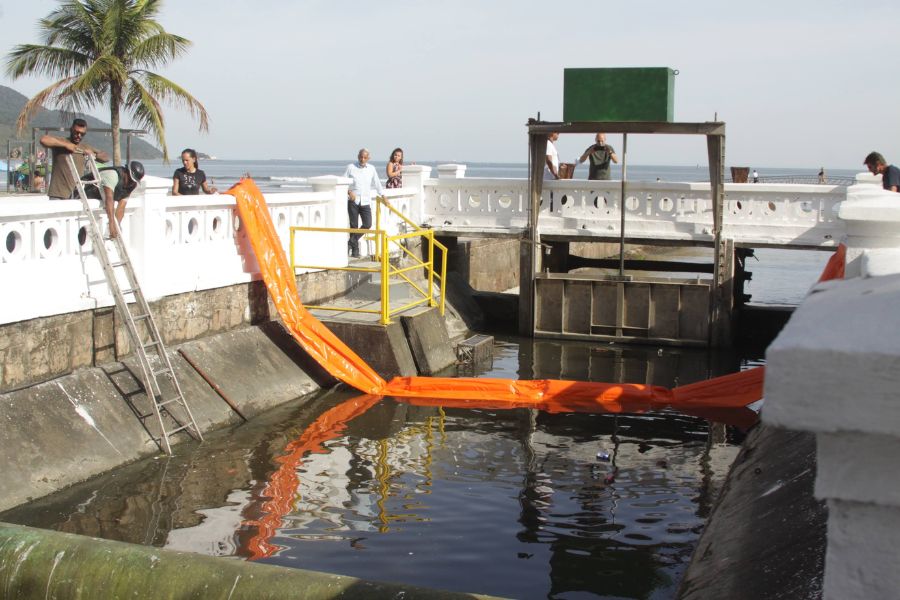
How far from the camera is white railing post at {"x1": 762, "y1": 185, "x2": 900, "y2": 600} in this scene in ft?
6.33

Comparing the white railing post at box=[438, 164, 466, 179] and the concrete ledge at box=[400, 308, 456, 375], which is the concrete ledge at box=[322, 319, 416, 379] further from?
the white railing post at box=[438, 164, 466, 179]

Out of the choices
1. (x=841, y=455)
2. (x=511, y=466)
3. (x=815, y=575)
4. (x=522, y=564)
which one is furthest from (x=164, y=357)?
(x=841, y=455)

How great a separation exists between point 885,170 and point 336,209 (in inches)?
314

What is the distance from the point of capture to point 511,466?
10.5 m

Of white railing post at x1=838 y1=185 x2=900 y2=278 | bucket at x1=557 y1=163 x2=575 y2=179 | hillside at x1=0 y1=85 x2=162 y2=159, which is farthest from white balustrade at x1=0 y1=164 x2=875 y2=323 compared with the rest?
hillside at x1=0 y1=85 x2=162 y2=159

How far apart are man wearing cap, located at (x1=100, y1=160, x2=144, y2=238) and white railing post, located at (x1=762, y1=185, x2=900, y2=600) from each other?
9692 mm

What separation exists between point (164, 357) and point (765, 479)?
6.30 meters

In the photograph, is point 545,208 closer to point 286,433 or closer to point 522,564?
point 286,433

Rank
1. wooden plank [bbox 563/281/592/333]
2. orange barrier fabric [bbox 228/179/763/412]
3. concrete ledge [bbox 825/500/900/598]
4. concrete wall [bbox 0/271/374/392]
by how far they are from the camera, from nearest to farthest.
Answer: concrete ledge [bbox 825/500/900/598] < concrete wall [bbox 0/271/374/392] < orange barrier fabric [bbox 228/179/763/412] < wooden plank [bbox 563/281/592/333]

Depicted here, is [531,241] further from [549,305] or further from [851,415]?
[851,415]

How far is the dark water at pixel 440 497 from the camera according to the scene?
7.87 meters

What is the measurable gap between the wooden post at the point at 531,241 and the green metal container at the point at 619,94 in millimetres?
925

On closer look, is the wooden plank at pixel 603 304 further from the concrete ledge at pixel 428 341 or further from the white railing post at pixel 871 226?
the white railing post at pixel 871 226

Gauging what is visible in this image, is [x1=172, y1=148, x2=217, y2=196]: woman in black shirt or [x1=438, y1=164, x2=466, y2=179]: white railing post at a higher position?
[x1=438, y1=164, x2=466, y2=179]: white railing post
